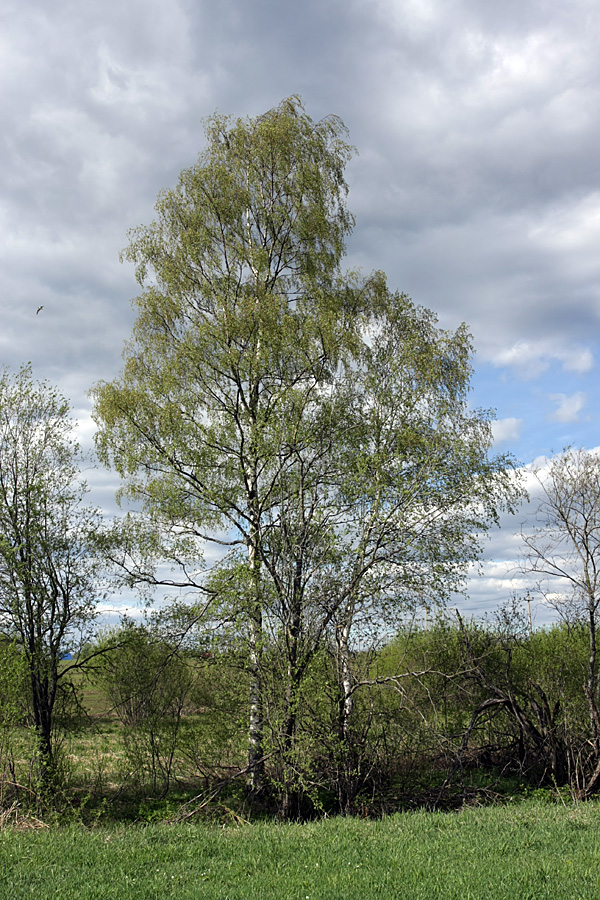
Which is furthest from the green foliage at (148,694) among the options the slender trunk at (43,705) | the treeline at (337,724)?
the slender trunk at (43,705)

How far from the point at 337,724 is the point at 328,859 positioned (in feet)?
8.90

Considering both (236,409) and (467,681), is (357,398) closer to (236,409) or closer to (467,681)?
(236,409)

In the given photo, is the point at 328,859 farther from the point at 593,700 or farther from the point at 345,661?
the point at 593,700

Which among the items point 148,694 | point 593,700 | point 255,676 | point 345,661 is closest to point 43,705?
Answer: point 148,694

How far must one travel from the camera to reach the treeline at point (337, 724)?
880cm

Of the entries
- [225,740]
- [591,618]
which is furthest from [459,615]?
[225,740]

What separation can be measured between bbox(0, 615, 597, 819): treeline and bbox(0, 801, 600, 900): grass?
1078 mm

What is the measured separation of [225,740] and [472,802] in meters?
3.62

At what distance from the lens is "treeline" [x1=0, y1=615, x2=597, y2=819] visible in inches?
347

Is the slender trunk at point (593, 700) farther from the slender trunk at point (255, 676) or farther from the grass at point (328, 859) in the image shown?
the slender trunk at point (255, 676)

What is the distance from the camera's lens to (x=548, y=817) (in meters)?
7.62

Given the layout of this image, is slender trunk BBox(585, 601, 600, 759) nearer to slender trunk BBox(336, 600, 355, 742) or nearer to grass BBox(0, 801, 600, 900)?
grass BBox(0, 801, 600, 900)

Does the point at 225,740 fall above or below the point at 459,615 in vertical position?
below

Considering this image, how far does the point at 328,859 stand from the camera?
6.03 m
